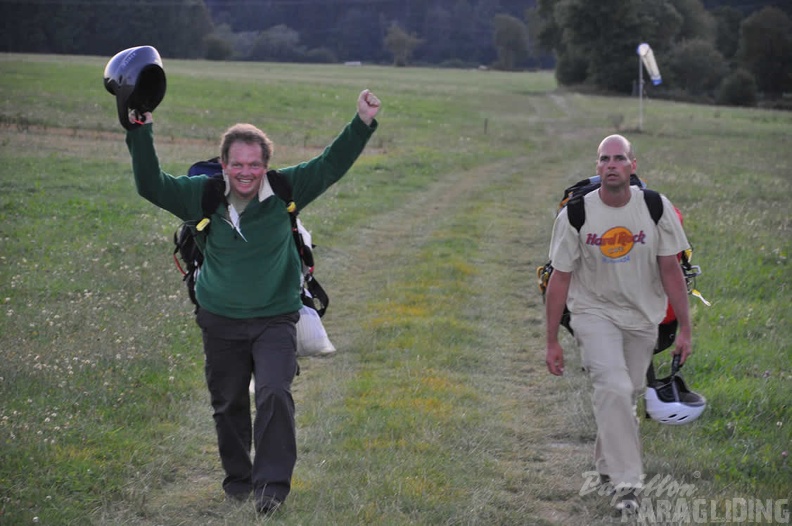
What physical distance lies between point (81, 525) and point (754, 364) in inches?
223

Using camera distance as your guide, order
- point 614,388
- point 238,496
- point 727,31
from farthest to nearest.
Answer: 1. point 727,31
2. point 238,496
3. point 614,388

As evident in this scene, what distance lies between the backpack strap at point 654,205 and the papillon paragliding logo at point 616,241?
126 millimetres

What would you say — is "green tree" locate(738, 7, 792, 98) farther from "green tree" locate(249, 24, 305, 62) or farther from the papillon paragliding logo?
the papillon paragliding logo

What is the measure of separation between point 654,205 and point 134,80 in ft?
9.60

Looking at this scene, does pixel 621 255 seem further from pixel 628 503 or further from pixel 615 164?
pixel 628 503

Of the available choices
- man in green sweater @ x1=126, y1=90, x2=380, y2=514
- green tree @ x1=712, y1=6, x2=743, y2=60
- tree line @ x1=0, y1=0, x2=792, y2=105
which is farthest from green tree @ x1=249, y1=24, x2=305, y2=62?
man in green sweater @ x1=126, y1=90, x2=380, y2=514

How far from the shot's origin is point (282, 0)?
539 ft

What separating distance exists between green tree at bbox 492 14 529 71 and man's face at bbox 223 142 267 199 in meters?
141

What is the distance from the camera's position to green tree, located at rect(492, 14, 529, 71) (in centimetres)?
14238

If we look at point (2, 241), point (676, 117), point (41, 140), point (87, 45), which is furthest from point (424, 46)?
point (2, 241)

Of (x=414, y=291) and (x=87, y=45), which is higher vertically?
(x=87, y=45)

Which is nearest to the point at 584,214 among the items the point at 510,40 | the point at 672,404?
the point at 672,404

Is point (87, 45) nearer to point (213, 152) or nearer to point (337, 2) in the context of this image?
point (213, 152)

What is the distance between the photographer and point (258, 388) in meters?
5.25
